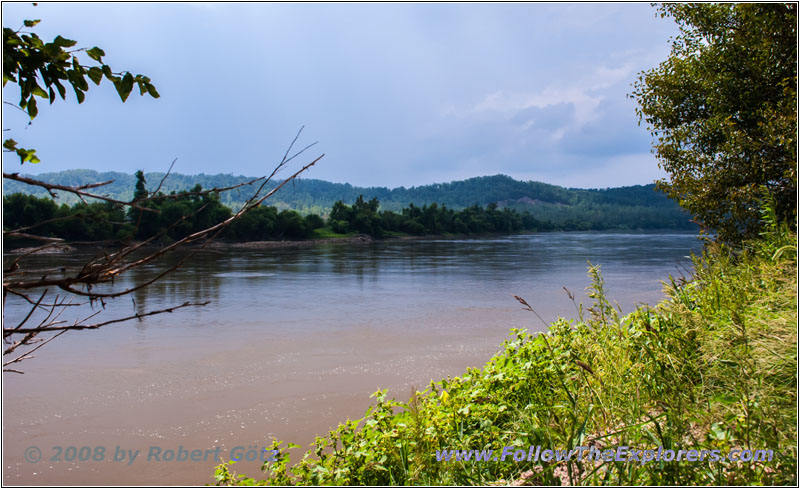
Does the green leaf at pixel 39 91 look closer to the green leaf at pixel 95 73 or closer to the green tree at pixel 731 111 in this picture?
the green leaf at pixel 95 73

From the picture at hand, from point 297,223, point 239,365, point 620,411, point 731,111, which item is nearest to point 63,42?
point 620,411

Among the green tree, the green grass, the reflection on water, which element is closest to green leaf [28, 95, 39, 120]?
the green grass

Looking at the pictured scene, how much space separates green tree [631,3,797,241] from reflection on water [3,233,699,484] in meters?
2.09

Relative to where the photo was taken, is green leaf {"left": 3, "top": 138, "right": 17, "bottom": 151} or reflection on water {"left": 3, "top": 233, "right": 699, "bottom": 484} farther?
reflection on water {"left": 3, "top": 233, "right": 699, "bottom": 484}

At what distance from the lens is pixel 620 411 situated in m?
3.52

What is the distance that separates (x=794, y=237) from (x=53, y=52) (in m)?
7.46

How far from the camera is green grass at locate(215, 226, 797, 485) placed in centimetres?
293

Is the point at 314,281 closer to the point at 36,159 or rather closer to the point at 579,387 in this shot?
the point at 579,387

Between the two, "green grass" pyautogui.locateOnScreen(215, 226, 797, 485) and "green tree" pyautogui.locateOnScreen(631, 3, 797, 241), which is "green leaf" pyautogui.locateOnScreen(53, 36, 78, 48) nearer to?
"green grass" pyautogui.locateOnScreen(215, 226, 797, 485)

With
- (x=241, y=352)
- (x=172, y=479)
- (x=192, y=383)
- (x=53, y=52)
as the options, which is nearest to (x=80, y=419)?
(x=192, y=383)

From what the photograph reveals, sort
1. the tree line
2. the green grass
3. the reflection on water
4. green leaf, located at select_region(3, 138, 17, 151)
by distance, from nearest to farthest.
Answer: green leaf, located at select_region(3, 138, 17, 151) → the green grass → the reflection on water → the tree line

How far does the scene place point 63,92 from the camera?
7.30ft

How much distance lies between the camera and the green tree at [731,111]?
8953 mm

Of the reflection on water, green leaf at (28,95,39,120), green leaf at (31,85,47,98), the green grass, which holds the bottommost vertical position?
the reflection on water
